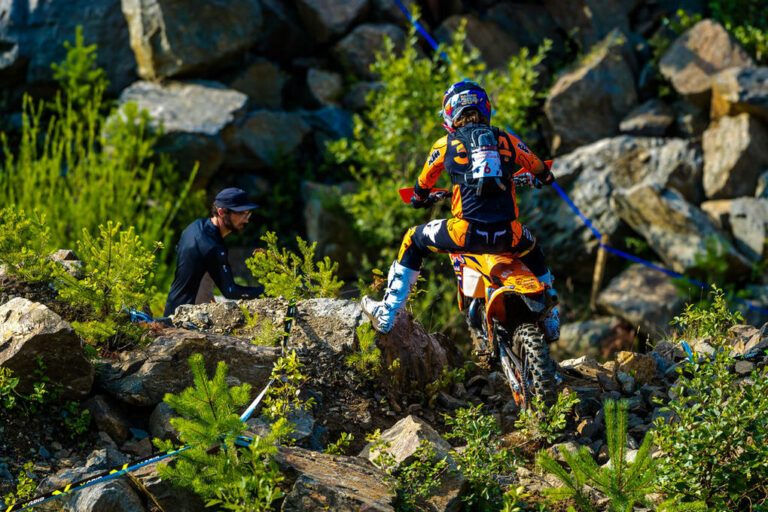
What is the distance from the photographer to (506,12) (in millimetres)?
16188

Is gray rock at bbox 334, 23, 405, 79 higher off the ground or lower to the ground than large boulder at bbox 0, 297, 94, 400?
lower

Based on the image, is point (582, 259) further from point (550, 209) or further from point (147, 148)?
point (147, 148)

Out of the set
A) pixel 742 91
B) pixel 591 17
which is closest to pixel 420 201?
pixel 742 91

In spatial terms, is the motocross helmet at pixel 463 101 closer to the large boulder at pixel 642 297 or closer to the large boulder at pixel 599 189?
the large boulder at pixel 642 297

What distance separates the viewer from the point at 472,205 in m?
5.25

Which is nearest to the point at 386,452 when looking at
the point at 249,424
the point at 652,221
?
the point at 249,424

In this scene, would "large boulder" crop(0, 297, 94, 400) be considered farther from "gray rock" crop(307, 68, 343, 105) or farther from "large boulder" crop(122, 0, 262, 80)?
"gray rock" crop(307, 68, 343, 105)

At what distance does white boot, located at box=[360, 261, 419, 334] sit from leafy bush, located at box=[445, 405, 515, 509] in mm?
1077

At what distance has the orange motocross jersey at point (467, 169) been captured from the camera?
5.24 meters

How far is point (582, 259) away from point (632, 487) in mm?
10704

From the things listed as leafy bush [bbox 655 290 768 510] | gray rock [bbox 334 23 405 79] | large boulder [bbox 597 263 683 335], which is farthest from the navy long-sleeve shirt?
gray rock [bbox 334 23 405 79]

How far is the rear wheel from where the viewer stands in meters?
4.90

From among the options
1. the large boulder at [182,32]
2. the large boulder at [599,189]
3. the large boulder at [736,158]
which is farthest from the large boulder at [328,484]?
the large boulder at [736,158]

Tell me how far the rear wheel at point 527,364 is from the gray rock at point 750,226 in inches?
373
